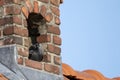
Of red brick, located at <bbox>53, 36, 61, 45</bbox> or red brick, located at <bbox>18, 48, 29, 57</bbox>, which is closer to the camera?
red brick, located at <bbox>18, 48, 29, 57</bbox>

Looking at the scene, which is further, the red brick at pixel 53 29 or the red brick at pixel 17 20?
the red brick at pixel 53 29

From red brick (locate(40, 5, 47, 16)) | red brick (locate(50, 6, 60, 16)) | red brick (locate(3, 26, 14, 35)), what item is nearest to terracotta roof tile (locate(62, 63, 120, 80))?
red brick (locate(50, 6, 60, 16))

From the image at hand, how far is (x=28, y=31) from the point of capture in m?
6.37

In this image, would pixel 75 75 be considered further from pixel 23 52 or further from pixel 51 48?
pixel 23 52

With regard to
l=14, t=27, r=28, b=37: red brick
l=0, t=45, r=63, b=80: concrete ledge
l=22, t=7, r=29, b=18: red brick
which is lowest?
l=0, t=45, r=63, b=80: concrete ledge

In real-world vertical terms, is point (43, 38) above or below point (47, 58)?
above

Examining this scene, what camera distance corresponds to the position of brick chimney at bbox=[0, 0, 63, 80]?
591 centimetres

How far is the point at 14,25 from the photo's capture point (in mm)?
5930

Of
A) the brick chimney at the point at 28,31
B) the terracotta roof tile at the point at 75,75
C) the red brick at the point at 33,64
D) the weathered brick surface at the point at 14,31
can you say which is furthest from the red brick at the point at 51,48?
the terracotta roof tile at the point at 75,75

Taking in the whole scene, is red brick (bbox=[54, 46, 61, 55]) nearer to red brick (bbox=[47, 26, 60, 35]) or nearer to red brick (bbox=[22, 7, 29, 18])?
red brick (bbox=[47, 26, 60, 35])

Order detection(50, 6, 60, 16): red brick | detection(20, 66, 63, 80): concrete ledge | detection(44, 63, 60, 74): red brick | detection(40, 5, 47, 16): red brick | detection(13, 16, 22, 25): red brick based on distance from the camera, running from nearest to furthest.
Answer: detection(20, 66, 63, 80): concrete ledge
detection(13, 16, 22, 25): red brick
detection(44, 63, 60, 74): red brick
detection(40, 5, 47, 16): red brick
detection(50, 6, 60, 16): red brick

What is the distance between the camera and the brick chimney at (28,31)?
5.91 metres

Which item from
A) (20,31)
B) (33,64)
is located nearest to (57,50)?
(33,64)

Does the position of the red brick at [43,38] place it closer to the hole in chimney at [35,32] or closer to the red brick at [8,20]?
the hole in chimney at [35,32]
